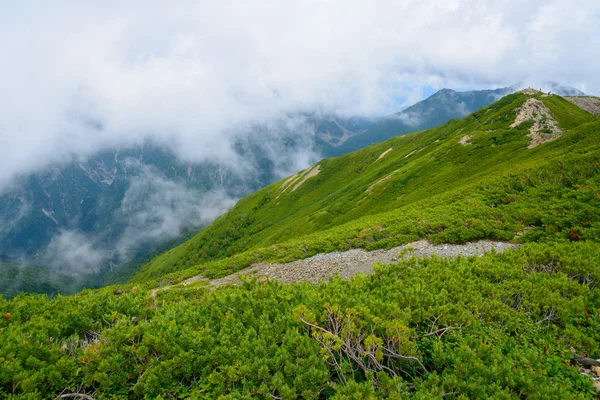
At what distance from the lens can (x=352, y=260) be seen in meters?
21.6

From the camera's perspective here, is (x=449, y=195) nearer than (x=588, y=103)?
Yes

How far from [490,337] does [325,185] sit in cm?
10740

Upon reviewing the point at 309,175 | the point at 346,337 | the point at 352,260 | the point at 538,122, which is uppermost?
the point at 309,175

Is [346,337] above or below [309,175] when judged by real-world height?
below

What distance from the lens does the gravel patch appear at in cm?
1923

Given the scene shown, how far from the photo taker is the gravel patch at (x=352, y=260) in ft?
63.1

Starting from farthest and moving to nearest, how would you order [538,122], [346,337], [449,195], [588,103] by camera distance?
[588,103]
[538,122]
[449,195]
[346,337]

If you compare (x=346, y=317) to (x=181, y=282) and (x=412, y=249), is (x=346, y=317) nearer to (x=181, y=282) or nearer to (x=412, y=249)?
(x=412, y=249)

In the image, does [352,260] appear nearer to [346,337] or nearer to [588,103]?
[346,337]

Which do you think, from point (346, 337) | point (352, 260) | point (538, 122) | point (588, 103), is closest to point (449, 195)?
point (352, 260)

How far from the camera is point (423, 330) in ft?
26.7

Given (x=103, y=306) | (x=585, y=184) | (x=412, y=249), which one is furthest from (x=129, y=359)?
(x=585, y=184)

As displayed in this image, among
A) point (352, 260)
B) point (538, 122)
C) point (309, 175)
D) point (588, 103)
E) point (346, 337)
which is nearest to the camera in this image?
point (346, 337)

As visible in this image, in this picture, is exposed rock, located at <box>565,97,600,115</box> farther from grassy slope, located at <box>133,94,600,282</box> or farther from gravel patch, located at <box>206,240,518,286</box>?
gravel patch, located at <box>206,240,518,286</box>
